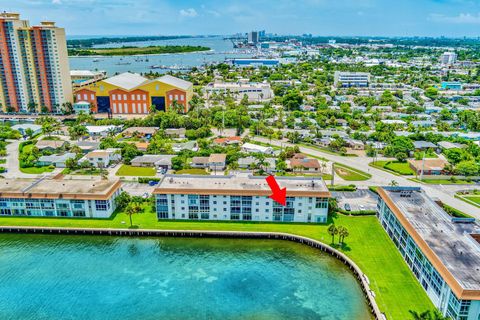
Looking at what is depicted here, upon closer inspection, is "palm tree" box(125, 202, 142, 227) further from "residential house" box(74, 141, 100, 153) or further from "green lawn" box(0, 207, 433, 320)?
"residential house" box(74, 141, 100, 153)

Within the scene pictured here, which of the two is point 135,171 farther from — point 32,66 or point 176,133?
point 32,66

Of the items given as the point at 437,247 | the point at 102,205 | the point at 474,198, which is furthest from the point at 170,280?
the point at 474,198

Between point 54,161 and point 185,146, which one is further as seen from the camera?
point 185,146

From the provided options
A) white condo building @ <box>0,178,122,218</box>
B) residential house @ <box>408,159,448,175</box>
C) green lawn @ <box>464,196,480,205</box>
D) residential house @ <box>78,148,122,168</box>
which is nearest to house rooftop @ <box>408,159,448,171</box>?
residential house @ <box>408,159,448,175</box>

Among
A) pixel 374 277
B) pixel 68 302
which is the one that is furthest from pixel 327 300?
pixel 68 302

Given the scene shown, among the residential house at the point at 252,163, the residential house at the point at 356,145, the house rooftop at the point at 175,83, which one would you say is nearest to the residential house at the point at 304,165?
the residential house at the point at 252,163

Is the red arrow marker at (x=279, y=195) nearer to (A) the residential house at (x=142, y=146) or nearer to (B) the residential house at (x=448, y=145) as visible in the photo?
(A) the residential house at (x=142, y=146)
